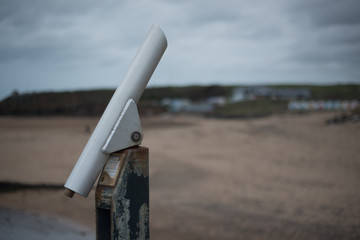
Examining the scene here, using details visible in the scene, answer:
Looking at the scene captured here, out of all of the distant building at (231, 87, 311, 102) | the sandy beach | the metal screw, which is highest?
the metal screw

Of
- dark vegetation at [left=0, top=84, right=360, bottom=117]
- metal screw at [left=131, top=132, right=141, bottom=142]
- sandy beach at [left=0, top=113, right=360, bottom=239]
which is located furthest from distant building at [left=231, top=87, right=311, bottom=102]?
metal screw at [left=131, top=132, right=141, bottom=142]

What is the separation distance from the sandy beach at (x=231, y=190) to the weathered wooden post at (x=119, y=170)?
2.44m

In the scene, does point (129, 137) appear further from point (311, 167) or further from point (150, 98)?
point (150, 98)

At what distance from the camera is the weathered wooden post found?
2307 mm

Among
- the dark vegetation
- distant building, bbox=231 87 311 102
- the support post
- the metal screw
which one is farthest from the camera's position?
distant building, bbox=231 87 311 102

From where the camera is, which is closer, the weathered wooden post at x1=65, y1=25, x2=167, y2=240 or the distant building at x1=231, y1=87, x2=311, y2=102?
the weathered wooden post at x1=65, y1=25, x2=167, y2=240

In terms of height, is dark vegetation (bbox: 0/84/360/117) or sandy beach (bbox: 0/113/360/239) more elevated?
sandy beach (bbox: 0/113/360/239)

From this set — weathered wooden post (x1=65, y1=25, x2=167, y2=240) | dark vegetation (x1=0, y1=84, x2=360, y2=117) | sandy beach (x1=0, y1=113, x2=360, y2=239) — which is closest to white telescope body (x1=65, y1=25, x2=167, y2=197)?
weathered wooden post (x1=65, y1=25, x2=167, y2=240)

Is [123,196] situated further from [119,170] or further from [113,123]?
[113,123]

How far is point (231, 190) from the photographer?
706cm

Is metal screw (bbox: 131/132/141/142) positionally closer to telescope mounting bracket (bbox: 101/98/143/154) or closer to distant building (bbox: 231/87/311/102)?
telescope mounting bracket (bbox: 101/98/143/154)

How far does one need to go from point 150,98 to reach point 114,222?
5944 cm

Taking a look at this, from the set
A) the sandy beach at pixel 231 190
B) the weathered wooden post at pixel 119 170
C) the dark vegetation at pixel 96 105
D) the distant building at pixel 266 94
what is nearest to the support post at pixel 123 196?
the weathered wooden post at pixel 119 170

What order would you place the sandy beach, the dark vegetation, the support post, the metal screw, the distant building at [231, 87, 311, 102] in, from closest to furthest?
the support post
the metal screw
the sandy beach
the dark vegetation
the distant building at [231, 87, 311, 102]
